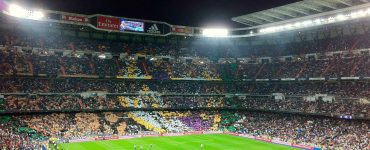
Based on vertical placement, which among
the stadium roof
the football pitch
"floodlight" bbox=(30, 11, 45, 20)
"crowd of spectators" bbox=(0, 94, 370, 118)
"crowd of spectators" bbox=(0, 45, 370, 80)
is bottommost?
the football pitch

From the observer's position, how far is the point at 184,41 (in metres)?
92.6

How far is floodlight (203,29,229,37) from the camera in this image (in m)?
89.3

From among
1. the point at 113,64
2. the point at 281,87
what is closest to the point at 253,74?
the point at 281,87

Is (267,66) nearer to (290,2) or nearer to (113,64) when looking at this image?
(290,2)

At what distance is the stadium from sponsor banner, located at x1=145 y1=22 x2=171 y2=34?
0.25 metres

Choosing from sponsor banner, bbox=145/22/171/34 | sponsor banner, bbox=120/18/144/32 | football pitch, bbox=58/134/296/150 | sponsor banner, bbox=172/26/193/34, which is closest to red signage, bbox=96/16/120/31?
sponsor banner, bbox=120/18/144/32

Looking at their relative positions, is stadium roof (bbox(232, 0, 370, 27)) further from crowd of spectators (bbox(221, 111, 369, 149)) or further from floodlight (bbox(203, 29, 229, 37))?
crowd of spectators (bbox(221, 111, 369, 149))

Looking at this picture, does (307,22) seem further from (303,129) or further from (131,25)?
(131,25)

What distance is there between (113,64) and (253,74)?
33.5 m

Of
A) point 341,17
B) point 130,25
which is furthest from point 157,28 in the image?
point 341,17

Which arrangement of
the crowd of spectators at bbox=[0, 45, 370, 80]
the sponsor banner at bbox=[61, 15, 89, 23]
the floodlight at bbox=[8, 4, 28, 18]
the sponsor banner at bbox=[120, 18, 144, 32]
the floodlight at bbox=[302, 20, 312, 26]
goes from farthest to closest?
1. the sponsor banner at bbox=[120, 18, 144, 32]
2. the sponsor banner at bbox=[61, 15, 89, 23]
3. the floodlight at bbox=[302, 20, 312, 26]
4. the crowd of spectators at bbox=[0, 45, 370, 80]
5. the floodlight at bbox=[8, 4, 28, 18]

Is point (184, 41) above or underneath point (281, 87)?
above

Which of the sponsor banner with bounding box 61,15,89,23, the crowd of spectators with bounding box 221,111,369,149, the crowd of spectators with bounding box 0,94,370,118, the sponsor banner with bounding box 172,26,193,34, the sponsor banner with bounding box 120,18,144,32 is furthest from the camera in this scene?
the sponsor banner with bounding box 172,26,193,34

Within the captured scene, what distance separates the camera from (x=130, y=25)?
3041 inches
